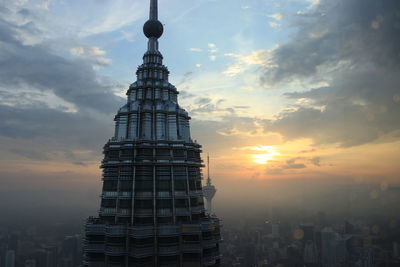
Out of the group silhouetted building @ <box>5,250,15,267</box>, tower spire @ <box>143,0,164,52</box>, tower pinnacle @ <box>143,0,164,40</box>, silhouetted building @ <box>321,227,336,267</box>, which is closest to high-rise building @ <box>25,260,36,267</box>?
silhouetted building @ <box>5,250,15,267</box>

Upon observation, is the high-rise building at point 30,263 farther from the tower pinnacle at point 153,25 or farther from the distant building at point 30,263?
the tower pinnacle at point 153,25

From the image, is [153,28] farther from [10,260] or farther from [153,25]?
[10,260]

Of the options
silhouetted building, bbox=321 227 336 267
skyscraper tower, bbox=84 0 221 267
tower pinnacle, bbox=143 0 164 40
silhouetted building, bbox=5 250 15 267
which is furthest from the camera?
silhouetted building, bbox=321 227 336 267

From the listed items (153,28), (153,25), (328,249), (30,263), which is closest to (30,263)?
(30,263)

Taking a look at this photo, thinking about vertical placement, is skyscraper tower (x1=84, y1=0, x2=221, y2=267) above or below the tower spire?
below

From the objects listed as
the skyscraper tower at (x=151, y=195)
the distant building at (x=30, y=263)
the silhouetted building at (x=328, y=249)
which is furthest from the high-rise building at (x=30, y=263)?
the silhouetted building at (x=328, y=249)

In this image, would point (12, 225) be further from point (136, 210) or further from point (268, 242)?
point (136, 210)

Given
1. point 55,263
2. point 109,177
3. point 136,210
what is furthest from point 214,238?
point 55,263

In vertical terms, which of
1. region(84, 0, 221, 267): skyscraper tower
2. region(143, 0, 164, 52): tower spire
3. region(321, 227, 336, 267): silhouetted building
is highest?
region(143, 0, 164, 52): tower spire

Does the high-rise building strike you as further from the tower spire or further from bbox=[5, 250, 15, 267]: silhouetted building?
the tower spire
